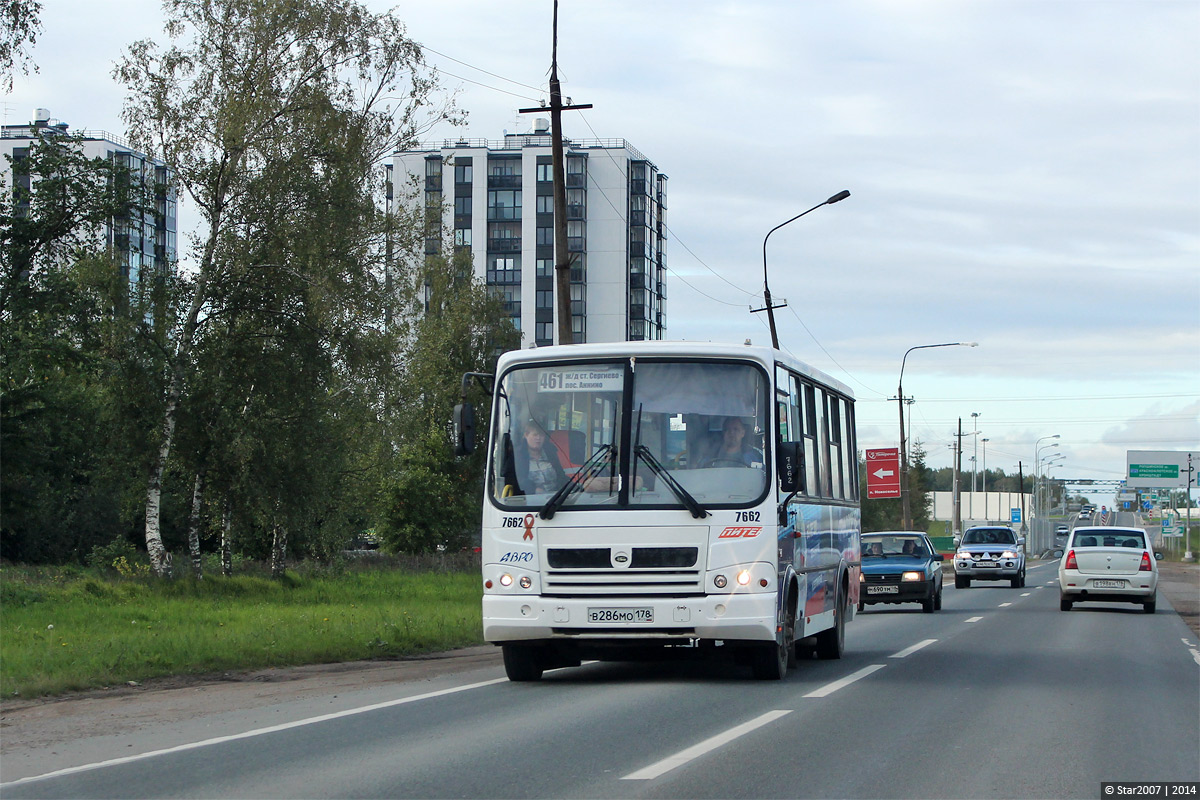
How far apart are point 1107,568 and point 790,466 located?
61.2 ft

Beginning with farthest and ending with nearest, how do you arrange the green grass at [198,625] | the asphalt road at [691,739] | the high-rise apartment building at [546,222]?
the high-rise apartment building at [546,222] → the green grass at [198,625] → the asphalt road at [691,739]

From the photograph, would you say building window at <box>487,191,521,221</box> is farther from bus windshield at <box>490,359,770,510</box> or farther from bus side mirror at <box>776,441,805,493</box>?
bus side mirror at <box>776,441,805,493</box>

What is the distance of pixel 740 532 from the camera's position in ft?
40.3

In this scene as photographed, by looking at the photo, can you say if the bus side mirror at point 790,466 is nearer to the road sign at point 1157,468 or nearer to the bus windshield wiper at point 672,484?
the bus windshield wiper at point 672,484

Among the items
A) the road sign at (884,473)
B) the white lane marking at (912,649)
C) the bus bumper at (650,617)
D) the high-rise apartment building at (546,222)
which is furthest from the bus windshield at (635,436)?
the high-rise apartment building at (546,222)

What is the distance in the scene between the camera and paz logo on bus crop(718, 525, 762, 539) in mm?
12281

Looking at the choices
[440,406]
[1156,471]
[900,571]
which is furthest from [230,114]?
[1156,471]

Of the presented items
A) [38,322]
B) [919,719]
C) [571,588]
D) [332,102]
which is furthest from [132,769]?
[332,102]

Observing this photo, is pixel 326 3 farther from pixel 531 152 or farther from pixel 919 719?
pixel 531 152

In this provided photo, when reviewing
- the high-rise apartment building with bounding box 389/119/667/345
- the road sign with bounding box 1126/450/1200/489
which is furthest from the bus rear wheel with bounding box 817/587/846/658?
the road sign with bounding box 1126/450/1200/489

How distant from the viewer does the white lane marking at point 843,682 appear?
12.5 meters

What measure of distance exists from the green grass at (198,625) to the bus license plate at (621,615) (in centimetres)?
509

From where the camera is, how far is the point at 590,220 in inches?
4033

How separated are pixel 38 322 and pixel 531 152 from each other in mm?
80250
